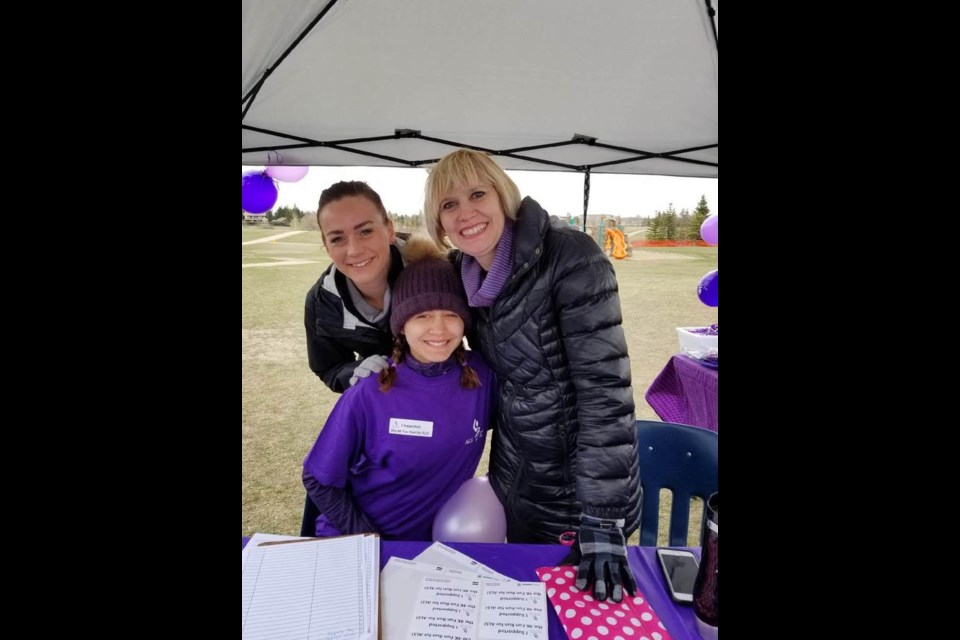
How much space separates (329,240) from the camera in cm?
142

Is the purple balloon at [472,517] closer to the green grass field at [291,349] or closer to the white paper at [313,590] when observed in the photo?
the white paper at [313,590]

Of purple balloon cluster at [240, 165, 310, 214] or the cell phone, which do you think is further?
purple balloon cluster at [240, 165, 310, 214]

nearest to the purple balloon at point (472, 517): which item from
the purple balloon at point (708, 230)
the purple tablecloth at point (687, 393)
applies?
the purple tablecloth at point (687, 393)

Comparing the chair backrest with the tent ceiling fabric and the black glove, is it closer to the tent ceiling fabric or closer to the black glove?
the black glove

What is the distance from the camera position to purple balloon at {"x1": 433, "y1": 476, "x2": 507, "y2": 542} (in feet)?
3.83

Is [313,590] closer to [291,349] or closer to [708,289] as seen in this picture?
[708,289]

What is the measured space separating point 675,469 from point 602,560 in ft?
2.42

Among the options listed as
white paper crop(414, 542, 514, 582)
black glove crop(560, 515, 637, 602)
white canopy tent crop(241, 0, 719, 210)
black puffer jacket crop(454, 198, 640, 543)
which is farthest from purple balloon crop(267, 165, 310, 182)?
black glove crop(560, 515, 637, 602)

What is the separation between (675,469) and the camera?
4.83 ft
